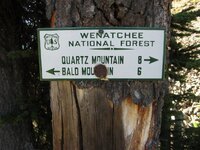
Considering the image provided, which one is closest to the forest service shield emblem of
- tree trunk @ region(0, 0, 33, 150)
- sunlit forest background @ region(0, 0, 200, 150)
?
sunlit forest background @ region(0, 0, 200, 150)

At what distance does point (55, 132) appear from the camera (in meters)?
1.68

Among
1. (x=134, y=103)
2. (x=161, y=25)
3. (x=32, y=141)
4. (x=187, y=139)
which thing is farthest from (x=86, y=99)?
(x=187, y=139)

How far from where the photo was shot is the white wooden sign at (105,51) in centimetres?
140

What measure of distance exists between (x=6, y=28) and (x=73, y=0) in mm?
1661

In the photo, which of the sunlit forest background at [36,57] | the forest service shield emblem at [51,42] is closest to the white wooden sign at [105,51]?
the forest service shield emblem at [51,42]

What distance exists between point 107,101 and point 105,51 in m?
0.25

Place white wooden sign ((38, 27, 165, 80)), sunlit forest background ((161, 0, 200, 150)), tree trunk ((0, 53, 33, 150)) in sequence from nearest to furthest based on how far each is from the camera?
white wooden sign ((38, 27, 165, 80)), sunlit forest background ((161, 0, 200, 150)), tree trunk ((0, 53, 33, 150))

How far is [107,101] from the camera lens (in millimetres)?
1516

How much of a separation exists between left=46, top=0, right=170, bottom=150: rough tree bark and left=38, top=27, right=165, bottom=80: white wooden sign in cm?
5

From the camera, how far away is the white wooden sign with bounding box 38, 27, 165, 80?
140 cm

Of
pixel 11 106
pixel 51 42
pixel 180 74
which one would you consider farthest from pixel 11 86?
pixel 51 42

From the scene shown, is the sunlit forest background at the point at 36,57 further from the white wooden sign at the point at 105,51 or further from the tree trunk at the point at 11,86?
the white wooden sign at the point at 105,51

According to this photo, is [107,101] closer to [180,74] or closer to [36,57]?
[36,57]

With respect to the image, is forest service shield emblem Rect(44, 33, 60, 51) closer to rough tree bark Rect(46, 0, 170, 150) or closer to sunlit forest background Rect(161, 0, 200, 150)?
rough tree bark Rect(46, 0, 170, 150)
